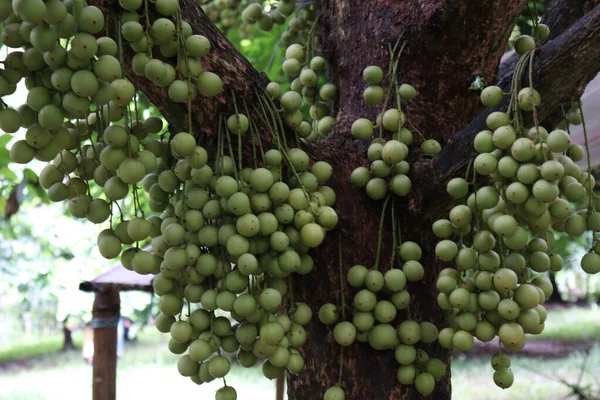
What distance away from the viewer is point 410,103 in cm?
151

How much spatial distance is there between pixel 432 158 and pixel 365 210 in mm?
197

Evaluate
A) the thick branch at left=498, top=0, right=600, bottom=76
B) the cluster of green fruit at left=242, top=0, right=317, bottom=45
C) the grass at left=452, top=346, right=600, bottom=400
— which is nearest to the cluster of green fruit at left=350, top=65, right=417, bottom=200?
the thick branch at left=498, top=0, right=600, bottom=76

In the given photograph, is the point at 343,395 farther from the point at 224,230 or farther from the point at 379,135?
the point at 379,135

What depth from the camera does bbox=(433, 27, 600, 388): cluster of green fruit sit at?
3.54ft

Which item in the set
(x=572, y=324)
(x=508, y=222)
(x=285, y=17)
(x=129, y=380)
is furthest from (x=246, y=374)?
(x=508, y=222)

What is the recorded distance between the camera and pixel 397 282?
1.29 m

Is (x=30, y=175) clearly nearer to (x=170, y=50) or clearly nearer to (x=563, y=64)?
(x=170, y=50)

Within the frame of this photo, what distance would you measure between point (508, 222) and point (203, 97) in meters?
0.63

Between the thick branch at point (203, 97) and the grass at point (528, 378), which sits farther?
the grass at point (528, 378)

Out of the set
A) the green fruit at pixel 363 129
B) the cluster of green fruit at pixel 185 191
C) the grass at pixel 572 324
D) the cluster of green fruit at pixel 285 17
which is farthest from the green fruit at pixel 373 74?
the grass at pixel 572 324

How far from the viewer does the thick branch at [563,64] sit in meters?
1.17

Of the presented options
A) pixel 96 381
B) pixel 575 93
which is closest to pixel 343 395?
pixel 575 93

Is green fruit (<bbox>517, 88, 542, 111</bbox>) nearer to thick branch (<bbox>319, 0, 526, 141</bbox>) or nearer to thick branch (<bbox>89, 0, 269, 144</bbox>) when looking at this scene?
thick branch (<bbox>319, 0, 526, 141</bbox>)

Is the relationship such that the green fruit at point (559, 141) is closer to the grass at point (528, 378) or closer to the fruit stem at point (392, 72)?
the fruit stem at point (392, 72)
